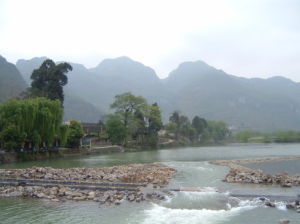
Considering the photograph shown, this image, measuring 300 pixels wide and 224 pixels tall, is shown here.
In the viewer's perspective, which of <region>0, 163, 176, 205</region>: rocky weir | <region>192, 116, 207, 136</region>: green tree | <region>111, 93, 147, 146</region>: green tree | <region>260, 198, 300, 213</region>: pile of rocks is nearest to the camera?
<region>260, 198, 300, 213</region>: pile of rocks

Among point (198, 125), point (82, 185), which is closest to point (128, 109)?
point (198, 125)

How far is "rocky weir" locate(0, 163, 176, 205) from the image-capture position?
2105cm

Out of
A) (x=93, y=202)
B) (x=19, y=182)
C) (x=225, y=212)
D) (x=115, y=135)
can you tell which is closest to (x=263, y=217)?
(x=225, y=212)

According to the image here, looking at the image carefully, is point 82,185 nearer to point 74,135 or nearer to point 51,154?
point 51,154

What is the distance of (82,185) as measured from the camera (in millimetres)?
24031

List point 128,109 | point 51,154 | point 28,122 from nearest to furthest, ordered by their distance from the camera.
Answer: point 28,122, point 51,154, point 128,109

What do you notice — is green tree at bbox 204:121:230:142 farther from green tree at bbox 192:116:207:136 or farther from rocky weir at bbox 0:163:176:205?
rocky weir at bbox 0:163:176:205

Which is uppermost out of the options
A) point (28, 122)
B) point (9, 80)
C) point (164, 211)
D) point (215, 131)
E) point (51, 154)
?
point (9, 80)

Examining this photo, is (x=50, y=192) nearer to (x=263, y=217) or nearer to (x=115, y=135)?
(x=263, y=217)

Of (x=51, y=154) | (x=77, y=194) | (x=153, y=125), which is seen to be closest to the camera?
(x=77, y=194)

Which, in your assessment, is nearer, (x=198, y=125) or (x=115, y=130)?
(x=115, y=130)

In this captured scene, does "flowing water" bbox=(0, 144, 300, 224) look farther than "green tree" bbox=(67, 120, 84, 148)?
No

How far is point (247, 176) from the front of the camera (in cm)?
2812

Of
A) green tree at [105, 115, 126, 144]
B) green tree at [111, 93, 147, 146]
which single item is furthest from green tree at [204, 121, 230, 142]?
green tree at [105, 115, 126, 144]
